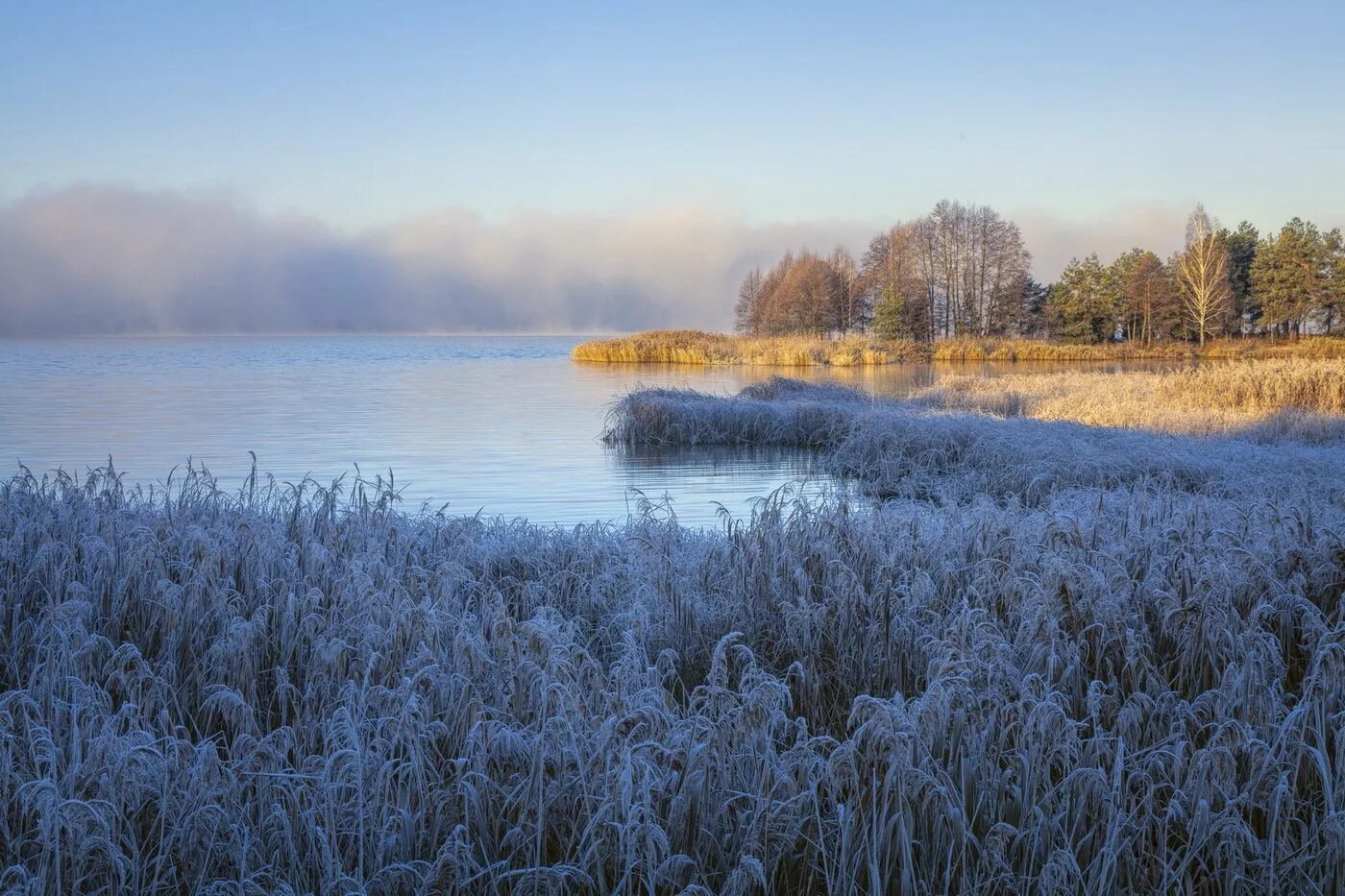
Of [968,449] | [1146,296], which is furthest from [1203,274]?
[968,449]

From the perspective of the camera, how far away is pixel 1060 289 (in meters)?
62.5

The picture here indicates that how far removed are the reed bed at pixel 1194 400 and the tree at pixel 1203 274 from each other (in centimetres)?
3283

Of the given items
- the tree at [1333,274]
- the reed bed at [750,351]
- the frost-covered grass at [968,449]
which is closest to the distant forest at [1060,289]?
the tree at [1333,274]

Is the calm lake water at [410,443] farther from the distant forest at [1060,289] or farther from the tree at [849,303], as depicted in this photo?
the tree at [849,303]

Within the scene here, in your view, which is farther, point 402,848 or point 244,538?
point 244,538

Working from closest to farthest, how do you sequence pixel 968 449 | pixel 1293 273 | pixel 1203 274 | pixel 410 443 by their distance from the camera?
1. pixel 968 449
2. pixel 410 443
3. pixel 1203 274
4. pixel 1293 273

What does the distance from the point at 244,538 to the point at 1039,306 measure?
67124 millimetres

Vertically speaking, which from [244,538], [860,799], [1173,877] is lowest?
[1173,877]

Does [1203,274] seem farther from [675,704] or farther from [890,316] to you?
[675,704]

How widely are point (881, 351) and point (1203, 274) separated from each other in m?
17.3

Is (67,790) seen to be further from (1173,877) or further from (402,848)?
(1173,877)

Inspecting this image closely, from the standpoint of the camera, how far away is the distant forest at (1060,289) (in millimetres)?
55875

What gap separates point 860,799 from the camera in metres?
2.86

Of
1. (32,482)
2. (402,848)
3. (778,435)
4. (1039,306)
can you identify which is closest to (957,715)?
(402,848)
